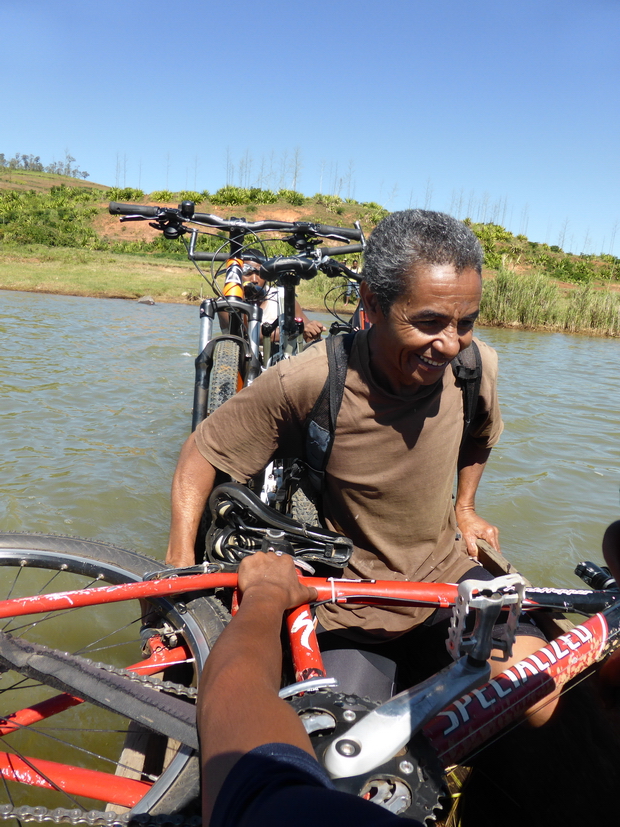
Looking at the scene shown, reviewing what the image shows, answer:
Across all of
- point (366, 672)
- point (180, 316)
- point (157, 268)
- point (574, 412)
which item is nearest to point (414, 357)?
point (366, 672)

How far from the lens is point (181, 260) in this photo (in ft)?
107

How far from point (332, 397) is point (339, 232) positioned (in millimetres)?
2549

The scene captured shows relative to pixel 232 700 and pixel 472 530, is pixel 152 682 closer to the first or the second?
pixel 232 700

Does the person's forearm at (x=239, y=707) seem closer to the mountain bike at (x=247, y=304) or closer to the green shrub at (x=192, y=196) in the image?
the mountain bike at (x=247, y=304)

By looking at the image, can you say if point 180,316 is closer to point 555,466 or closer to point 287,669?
point 555,466

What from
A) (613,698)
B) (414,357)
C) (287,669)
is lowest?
(287,669)

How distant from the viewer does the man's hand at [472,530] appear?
8.77ft

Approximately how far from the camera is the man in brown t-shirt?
73.6 inches

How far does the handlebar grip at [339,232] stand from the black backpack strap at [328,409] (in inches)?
90.4

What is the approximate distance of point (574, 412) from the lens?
350 inches

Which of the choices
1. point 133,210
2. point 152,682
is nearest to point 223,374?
point 133,210

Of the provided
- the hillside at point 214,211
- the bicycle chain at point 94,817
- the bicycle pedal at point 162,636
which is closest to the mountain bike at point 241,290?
the bicycle pedal at point 162,636

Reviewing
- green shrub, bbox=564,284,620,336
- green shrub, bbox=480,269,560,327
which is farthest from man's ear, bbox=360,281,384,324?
green shrub, bbox=564,284,620,336

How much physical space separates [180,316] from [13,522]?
12307 millimetres
